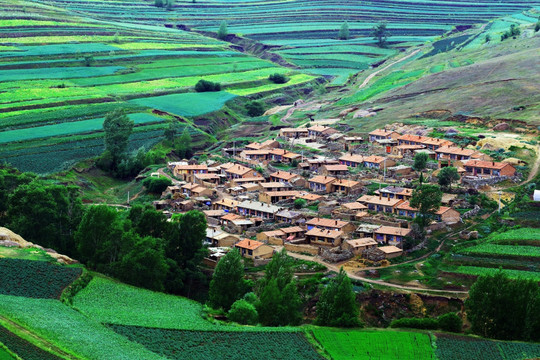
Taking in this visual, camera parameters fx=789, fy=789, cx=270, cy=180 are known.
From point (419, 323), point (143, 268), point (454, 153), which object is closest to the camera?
point (419, 323)

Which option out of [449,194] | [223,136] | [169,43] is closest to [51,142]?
[223,136]

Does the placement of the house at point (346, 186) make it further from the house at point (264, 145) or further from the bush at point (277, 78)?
the bush at point (277, 78)

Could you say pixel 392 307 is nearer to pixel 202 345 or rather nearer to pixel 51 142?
pixel 202 345

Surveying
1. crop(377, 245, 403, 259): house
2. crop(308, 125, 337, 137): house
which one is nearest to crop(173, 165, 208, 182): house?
crop(308, 125, 337, 137): house

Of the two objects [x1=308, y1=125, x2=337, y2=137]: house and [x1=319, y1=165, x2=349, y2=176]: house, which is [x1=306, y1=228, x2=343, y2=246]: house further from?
[x1=308, y1=125, x2=337, y2=137]: house

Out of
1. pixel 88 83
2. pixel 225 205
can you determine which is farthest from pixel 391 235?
pixel 88 83

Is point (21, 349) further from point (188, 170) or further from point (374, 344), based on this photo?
point (188, 170)
